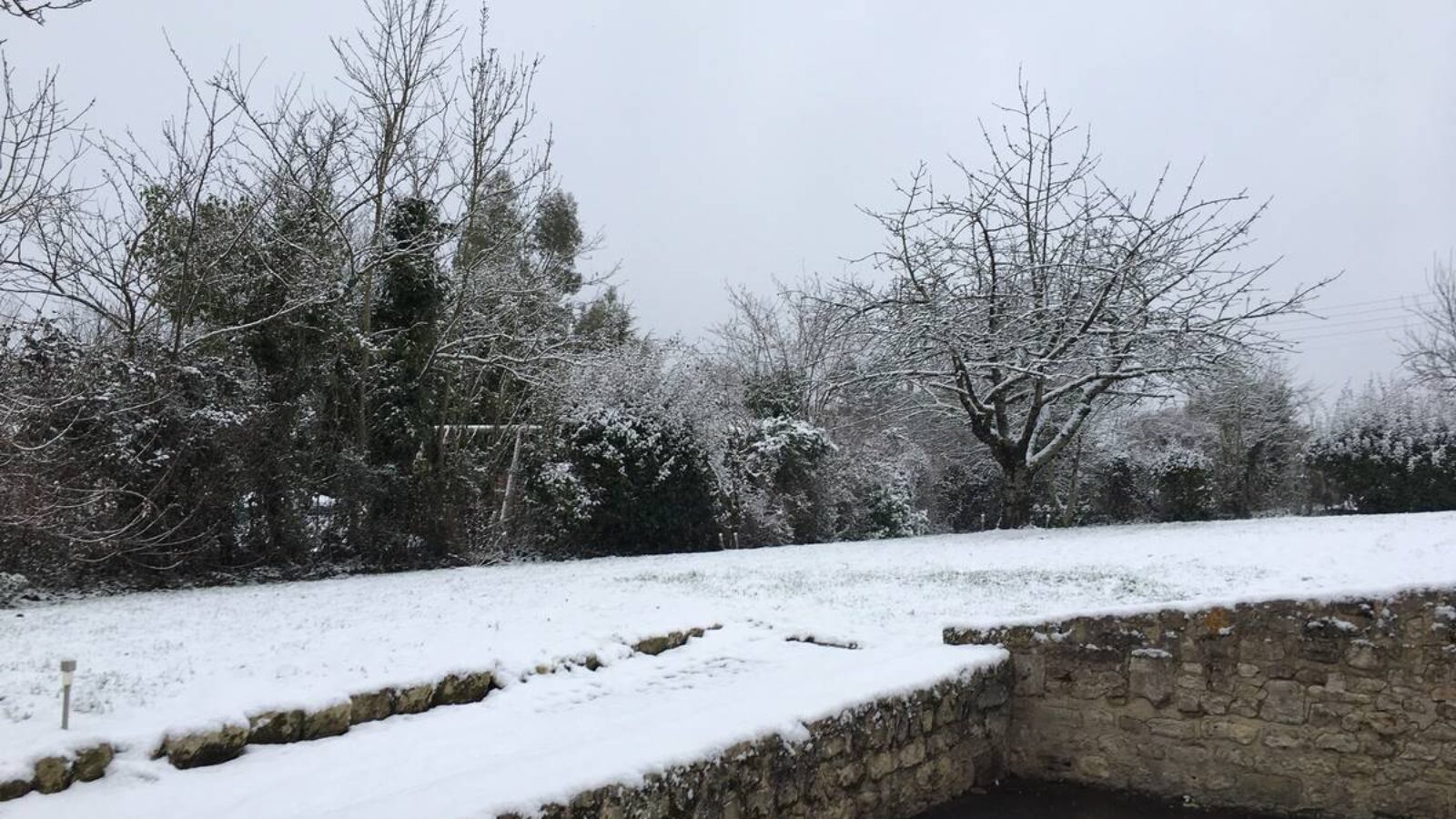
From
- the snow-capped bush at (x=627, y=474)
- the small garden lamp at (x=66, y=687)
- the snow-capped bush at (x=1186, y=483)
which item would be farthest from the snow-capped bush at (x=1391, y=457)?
the small garden lamp at (x=66, y=687)

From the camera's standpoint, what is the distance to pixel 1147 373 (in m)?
11.9

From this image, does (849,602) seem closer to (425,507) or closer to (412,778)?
(412,778)

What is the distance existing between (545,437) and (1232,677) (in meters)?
9.37

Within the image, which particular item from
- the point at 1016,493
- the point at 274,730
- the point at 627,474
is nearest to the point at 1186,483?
the point at 1016,493

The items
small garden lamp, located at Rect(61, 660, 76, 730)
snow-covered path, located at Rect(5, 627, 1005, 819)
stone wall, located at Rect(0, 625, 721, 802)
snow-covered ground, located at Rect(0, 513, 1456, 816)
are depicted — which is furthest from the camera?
snow-covered ground, located at Rect(0, 513, 1456, 816)

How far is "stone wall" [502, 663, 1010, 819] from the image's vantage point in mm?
3678

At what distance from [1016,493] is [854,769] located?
380 inches

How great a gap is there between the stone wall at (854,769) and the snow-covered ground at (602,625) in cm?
11

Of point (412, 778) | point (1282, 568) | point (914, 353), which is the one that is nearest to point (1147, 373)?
point (914, 353)

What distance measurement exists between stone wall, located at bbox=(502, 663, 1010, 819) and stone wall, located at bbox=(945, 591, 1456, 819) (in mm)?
389

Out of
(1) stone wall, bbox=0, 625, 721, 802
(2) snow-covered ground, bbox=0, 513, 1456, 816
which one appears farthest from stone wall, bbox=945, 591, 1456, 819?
(1) stone wall, bbox=0, 625, 721, 802

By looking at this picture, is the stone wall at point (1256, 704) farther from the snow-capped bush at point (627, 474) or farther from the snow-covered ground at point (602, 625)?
the snow-capped bush at point (627, 474)

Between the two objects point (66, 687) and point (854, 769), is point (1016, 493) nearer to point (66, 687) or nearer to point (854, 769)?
point (854, 769)

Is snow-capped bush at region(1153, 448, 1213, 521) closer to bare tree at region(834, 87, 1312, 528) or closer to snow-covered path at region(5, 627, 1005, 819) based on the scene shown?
bare tree at region(834, 87, 1312, 528)
